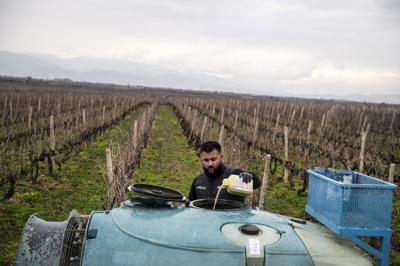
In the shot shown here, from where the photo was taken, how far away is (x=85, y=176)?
10.0 metres

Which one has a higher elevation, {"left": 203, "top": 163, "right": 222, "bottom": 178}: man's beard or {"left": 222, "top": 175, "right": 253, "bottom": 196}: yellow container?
{"left": 222, "top": 175, "right": 253, "bottom": 196}: yellow container

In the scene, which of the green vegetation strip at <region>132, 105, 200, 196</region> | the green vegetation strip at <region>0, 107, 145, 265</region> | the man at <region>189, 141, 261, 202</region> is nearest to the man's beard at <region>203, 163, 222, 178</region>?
the man at <region>189, 141, 261, 202</region>

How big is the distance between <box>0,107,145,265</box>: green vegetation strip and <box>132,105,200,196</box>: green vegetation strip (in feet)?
4.35

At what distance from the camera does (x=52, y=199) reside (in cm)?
789

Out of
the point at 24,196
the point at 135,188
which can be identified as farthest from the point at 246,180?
the point at 24,196

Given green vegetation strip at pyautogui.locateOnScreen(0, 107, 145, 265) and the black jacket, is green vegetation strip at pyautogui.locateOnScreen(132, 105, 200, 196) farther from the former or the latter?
the black jacket

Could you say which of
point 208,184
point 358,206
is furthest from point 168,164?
point 358,206

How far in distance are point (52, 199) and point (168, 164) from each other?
4.64 metres

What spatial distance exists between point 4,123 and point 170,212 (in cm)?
1656

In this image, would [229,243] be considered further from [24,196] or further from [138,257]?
[24,196]

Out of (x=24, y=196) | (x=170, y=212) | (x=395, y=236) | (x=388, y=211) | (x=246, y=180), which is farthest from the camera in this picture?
(x=24, y=196)

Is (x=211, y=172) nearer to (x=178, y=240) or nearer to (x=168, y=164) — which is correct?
(x=178, y=240)

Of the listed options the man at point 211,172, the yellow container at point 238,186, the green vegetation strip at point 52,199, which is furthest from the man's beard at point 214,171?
the green vegetation strip at point 52,199

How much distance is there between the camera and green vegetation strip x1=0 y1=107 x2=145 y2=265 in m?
6.04
